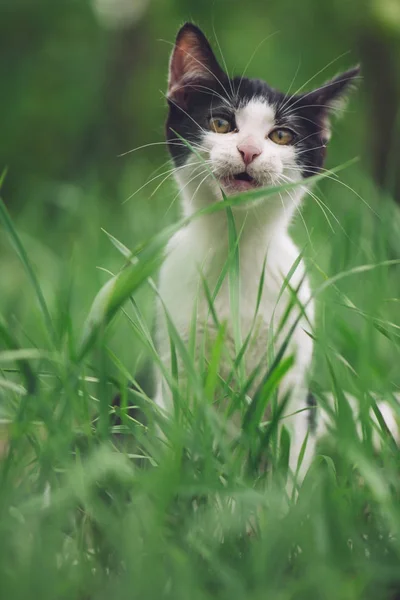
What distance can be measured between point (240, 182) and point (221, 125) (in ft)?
0.68

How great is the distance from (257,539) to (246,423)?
0.66 feet

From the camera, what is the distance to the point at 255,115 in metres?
1.83

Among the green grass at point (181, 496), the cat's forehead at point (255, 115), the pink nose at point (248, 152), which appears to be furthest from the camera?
the cat's forehead at point (255, 115)

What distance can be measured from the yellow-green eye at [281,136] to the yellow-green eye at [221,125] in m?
0.11

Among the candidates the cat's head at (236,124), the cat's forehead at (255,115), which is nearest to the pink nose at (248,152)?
the cat's head at (236,124)

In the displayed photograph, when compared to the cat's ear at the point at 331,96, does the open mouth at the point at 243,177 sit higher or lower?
lower

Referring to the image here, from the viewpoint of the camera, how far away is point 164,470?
1041 mm

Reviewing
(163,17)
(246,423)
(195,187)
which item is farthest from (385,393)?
(163,17)

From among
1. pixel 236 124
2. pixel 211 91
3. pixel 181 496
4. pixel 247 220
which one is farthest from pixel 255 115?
pixel 181 496

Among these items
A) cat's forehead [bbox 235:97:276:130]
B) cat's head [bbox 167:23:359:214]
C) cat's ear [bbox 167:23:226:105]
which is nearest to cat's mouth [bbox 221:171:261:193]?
cat's head [bbox 167:23:359:214]

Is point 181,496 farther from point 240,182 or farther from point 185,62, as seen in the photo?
point 185,62

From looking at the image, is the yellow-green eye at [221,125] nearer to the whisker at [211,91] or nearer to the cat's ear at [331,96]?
the whisker at [211,91]

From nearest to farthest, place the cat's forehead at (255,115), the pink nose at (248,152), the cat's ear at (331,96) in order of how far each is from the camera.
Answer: the pink nose at (248,152), the cat's forehead at (255,115), the cat's ear at (331,96)

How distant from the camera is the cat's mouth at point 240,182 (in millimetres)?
1732
